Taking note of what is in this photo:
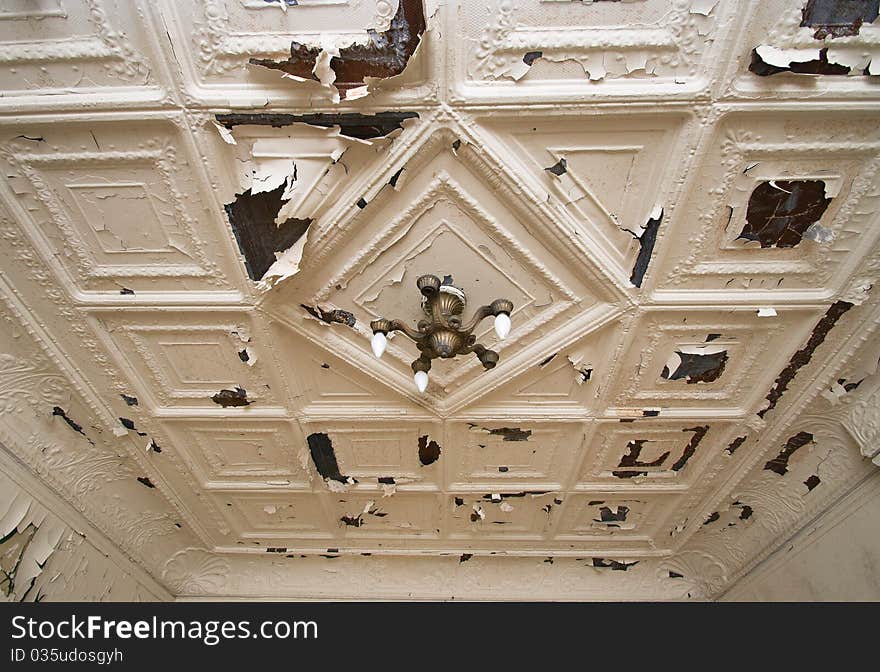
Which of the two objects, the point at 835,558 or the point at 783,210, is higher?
the point at 783,210

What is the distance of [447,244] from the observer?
5.37 feet

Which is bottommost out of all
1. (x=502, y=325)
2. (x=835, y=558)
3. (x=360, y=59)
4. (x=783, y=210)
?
(x=835, y=558)

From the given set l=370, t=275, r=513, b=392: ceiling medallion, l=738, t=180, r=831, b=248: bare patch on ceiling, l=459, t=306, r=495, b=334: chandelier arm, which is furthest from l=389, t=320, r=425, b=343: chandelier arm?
l=738, t=180, r=831, b=248: bare patch on ceiling

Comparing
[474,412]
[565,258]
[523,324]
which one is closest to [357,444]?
[474,412]

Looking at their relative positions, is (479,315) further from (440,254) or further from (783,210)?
(783,210)

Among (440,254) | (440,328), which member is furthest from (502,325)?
(440,254)

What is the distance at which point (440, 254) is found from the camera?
5.46 ft

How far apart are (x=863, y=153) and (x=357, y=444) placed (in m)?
2.26

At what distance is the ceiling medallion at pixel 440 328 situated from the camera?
4.98ft

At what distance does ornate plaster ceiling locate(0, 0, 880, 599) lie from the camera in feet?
4.04

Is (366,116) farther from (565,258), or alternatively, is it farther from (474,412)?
(474,412)

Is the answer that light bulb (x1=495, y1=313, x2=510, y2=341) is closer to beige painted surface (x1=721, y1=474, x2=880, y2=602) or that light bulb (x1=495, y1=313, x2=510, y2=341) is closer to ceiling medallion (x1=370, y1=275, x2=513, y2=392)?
ceiling medallion (x1=370, y1=275, x2=513, y2=392)

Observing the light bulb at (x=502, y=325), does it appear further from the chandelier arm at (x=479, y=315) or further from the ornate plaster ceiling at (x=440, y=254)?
the ornate plaster ceiling at (x=440, y=254)

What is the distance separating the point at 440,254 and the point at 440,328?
10.8 inches
